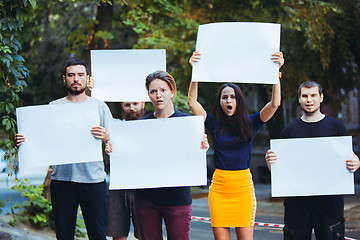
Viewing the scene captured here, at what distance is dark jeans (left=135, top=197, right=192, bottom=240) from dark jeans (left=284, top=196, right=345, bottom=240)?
3.25ft

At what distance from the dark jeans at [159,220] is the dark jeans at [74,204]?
59 centimetres

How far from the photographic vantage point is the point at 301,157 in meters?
4.82

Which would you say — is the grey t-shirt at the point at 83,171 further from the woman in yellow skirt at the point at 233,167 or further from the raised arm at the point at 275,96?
the raised arm at the point at 275,96

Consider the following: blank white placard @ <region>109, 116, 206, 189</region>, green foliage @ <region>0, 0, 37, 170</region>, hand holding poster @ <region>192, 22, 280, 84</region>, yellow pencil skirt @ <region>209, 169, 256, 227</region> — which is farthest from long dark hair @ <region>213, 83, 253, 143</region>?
green foliage @ <region>0, 0, 37, 170</region>

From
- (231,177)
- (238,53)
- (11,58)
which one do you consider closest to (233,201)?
(231,177)

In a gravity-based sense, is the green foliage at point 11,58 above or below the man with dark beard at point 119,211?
above

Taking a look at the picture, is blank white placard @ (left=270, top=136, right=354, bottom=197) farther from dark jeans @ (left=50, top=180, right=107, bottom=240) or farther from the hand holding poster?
dark jeans @ (left=50, top=180, right=107, bottom=240)

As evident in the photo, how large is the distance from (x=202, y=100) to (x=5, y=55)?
16.5m

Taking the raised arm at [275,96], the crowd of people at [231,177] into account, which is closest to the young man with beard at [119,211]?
the crowd of people at [231,177]

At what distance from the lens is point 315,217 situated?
4.87 metres

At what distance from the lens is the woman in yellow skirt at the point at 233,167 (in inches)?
188

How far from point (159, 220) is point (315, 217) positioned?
4.49ft

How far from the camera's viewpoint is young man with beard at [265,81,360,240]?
477 cm

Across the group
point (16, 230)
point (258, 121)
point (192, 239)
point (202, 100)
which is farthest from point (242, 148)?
point (202, 100)
